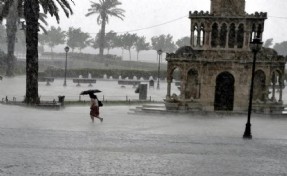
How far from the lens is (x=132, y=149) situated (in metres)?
13.1

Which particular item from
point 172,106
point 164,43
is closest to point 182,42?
point 164,43

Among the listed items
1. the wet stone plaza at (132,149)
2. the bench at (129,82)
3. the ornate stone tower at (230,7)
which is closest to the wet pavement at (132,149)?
the wet stone plaza at (132,149)

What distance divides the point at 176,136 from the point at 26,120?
6948 mm

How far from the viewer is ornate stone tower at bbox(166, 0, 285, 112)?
2712cm

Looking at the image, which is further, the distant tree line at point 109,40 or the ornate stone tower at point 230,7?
the distant tree line at point 109,40

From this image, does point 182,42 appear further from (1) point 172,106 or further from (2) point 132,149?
(2) point 132,149

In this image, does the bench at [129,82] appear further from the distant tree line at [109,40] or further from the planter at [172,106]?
the distant tree line at [109,40]

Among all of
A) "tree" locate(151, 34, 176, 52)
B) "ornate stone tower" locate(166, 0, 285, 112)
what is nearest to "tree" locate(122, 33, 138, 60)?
"tree" locate(151, 34, 176, 52)

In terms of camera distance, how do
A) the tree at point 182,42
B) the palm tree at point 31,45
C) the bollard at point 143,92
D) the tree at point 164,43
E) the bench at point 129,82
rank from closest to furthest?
the palm tree at point 31,45 < the bollard at point 143,92 < the bench at point 129,82 < the tree at point 164,43 < the tree at point 182,42

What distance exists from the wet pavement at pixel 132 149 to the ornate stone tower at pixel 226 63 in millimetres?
7964

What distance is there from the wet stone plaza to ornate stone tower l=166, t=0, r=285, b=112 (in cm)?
783

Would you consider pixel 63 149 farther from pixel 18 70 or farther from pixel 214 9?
pixel 18 70

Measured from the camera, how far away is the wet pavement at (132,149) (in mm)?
10719

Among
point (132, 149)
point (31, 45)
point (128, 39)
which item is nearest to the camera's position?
point (132, 149)
